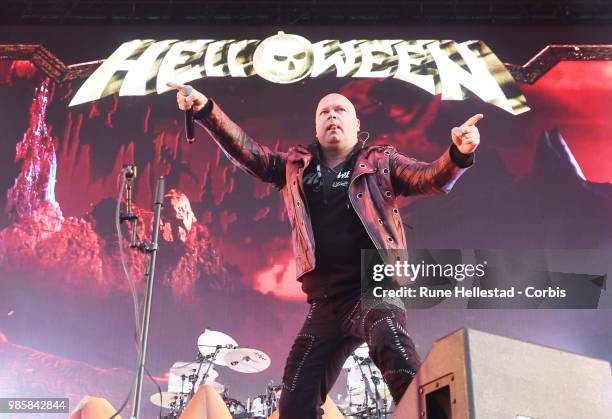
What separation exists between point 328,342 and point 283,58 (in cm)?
381

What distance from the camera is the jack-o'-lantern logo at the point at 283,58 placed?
18.0 ft

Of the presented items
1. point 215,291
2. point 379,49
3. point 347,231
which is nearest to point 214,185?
point 215,291

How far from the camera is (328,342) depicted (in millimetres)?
2156

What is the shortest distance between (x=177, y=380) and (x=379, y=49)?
3.10 meters

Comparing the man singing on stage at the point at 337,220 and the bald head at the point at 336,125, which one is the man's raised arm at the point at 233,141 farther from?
the bald head at the point at 336,125

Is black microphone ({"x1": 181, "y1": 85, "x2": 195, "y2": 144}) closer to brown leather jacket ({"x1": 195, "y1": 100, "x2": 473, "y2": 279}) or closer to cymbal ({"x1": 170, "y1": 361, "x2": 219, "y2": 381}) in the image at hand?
brown leather jacket ({"x1": 195, "y1": 100, "x2": 473, "y2": 279})

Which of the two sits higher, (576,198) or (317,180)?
(576,198)

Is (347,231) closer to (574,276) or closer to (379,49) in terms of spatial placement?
(574,276)

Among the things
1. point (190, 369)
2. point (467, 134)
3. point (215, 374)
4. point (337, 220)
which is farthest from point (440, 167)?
point (190, 369)

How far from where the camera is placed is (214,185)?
5.08 metres

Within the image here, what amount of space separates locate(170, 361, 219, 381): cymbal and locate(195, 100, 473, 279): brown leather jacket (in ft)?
7.39

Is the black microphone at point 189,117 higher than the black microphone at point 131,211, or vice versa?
the black microphone at point 189,117

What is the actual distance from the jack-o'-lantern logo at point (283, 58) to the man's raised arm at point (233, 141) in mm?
3027

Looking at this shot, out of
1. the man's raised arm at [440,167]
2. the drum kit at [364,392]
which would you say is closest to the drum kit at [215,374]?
the drum kit at [364,392]
